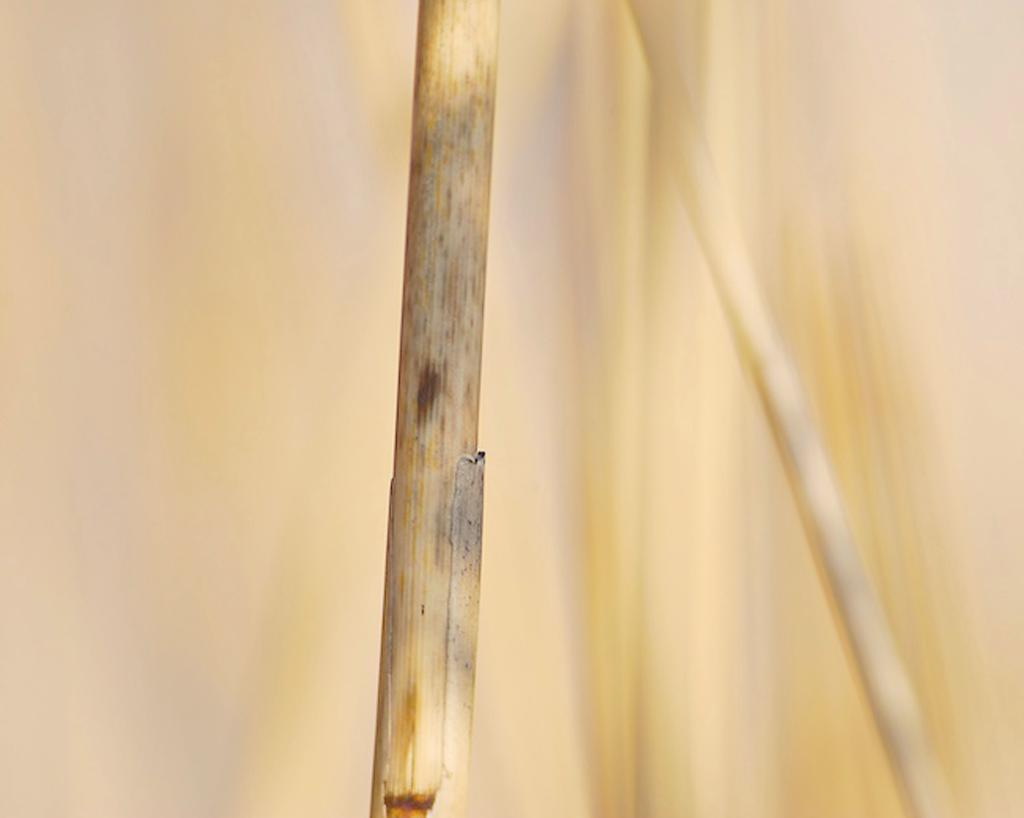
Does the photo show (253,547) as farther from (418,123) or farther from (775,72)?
(775,72)

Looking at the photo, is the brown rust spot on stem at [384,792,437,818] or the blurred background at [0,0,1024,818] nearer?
the brown rust spot on stem at [384,792,437,818]

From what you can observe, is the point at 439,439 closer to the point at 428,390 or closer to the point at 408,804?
the point at 428,390

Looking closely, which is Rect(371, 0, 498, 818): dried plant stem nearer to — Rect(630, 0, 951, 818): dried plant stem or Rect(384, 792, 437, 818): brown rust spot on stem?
Rect(384, 792, 437, 818): brown rust spot on stem

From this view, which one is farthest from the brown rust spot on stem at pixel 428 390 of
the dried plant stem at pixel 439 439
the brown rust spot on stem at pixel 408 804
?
the brown rust spot on stem at pixel 408 804

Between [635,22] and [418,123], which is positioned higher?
[635,22]

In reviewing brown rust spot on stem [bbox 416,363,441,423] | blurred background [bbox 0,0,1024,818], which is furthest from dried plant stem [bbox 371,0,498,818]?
blurred background [bbox 0,0,1024,818]

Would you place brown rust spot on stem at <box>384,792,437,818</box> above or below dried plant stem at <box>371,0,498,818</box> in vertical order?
below

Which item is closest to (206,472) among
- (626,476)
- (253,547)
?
(253,547)
